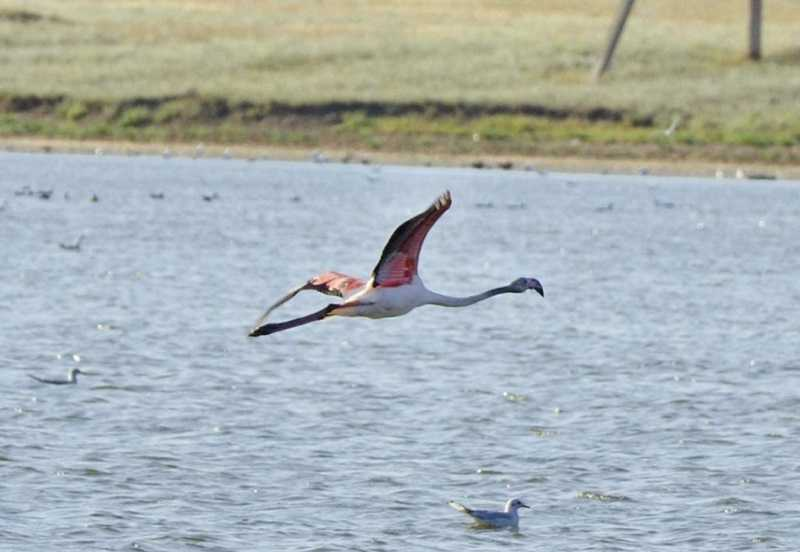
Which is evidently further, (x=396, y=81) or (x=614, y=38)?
(x=614, y=38)

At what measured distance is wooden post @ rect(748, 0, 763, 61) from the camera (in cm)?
5419

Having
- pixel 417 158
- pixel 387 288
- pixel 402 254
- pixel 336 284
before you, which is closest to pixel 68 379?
pixel 336 284

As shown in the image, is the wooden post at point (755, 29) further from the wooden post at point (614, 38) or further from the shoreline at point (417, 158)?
the shoreline at point (417, 158)

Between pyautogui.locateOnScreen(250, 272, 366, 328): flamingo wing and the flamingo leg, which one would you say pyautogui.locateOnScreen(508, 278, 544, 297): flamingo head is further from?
the flamingo leg

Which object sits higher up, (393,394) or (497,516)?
(497,516)

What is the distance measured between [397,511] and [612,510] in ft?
4.43

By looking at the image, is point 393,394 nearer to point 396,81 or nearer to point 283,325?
point 283,325

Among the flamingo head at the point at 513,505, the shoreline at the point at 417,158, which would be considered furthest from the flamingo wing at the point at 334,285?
the shoreline at the point at 417,158

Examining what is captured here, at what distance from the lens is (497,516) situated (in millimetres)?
11586

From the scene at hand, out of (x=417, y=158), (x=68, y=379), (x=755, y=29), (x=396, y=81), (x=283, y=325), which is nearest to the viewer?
(x=283, y=325)

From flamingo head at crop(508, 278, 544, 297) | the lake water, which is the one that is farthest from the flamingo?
the lake water

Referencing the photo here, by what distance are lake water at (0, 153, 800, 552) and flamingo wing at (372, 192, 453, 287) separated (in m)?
1.89

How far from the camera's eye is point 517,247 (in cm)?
2969

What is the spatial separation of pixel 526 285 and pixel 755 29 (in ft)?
149
